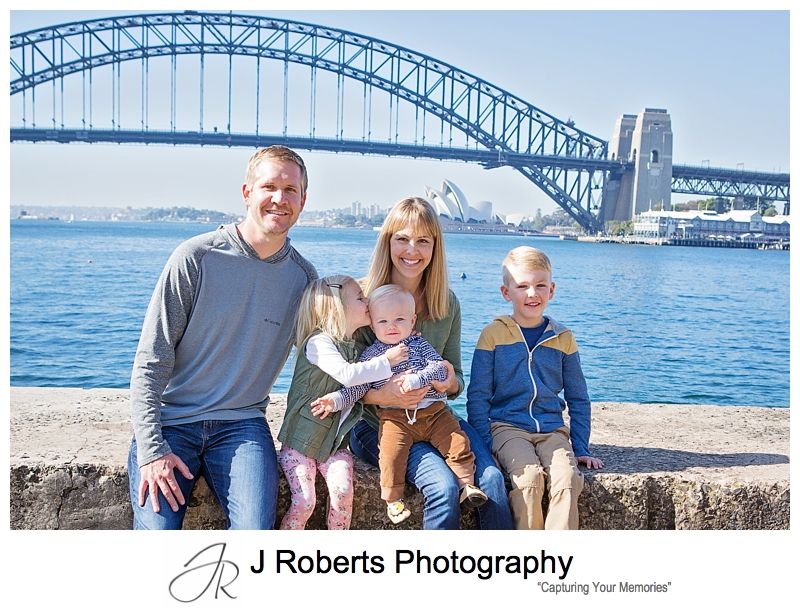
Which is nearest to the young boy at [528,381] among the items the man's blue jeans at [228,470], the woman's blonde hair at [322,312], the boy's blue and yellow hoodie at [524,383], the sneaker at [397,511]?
the boy's blue and yellow hoodie at [524,383]

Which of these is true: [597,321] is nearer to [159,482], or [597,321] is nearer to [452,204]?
[159,482]

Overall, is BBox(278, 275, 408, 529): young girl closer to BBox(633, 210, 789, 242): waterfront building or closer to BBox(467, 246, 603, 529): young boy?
BBox(467, 246, 603, 529): young boy

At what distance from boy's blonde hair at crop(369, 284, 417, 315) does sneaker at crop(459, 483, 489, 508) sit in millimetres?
361

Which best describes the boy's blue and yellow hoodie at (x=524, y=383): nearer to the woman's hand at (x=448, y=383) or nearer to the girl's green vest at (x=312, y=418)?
the woman's hand at (x=448, y=383)

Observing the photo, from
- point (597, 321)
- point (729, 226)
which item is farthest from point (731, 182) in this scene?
point (597, 321)

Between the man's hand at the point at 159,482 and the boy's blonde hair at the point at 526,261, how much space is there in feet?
2.53

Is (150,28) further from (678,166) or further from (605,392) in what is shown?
(605,392)

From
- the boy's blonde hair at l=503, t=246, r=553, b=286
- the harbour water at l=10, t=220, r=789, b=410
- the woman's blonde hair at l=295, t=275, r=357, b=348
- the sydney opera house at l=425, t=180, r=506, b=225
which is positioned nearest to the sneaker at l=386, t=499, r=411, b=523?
the woman's blonde hair at l=295, t=275, r=357, b=348

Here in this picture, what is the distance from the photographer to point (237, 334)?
63.9 inches

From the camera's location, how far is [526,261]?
1814 mm

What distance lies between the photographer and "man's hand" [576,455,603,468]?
1.67 m

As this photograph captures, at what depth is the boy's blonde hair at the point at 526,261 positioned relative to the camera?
1.80 metres

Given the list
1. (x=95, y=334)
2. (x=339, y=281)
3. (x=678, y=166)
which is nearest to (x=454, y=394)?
(x=339, y=281)

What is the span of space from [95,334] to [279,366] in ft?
32.3
